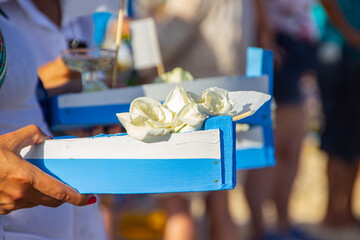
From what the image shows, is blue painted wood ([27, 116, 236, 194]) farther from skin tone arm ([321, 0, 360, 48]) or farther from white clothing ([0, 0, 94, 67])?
skin tone arm ([321, 0, 360, 48])

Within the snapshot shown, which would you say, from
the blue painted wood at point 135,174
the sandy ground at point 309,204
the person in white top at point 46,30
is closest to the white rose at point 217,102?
the blue painted wood at point 135,174

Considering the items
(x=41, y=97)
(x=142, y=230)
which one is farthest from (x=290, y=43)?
(x=41, y=97)

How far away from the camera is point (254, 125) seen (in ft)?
4.38

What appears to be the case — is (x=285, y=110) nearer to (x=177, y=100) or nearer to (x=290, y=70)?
(x=290, y=70)

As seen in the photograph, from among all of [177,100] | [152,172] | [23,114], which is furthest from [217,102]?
[23,114]

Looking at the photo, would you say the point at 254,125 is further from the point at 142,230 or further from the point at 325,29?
the point at 325,29

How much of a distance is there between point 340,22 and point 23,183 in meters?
2.55

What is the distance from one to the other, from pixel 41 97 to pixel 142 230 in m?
1.98

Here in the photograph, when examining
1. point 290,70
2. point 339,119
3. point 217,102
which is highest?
point 217,102

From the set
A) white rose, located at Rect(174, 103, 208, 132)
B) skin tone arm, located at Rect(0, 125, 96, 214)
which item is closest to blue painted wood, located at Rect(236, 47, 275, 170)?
white rose, located at Rect(174, 103, 208, 132)

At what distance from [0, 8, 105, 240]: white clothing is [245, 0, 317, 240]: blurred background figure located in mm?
1887

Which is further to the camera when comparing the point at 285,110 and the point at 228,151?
the point at 285,110

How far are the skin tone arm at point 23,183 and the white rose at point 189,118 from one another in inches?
8.4

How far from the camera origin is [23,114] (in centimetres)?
121
